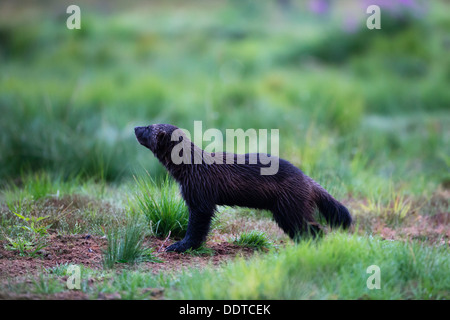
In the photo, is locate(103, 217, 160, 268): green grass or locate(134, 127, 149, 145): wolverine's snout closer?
locate(103, 217, 160, 268): green grass

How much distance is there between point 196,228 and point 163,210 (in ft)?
1.69

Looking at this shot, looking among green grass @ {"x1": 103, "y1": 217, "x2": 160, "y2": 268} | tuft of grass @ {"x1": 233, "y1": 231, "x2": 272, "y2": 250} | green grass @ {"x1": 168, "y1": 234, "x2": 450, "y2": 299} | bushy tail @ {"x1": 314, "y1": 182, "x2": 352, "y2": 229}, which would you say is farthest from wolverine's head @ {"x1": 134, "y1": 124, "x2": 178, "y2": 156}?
bushy tail @ {"x1": 314, "y1": 182, "x2": 352, "y2": 229}

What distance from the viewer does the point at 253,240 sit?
5.32 metres

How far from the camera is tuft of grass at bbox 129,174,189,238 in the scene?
213 inches

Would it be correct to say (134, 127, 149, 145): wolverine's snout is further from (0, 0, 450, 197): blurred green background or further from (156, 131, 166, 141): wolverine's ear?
(0, 0, 450, 197): blurred green background

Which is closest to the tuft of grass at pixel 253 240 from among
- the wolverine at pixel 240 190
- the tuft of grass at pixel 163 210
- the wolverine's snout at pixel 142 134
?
the wolverine at pixel 240 190

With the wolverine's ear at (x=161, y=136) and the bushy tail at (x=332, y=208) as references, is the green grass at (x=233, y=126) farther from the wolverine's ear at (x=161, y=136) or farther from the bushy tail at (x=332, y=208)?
the wolverine's ear at (x=161, y=136)

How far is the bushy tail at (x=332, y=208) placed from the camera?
5074mm

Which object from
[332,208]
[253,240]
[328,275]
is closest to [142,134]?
[253,240]

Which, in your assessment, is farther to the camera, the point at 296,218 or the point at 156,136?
the point at 156,136

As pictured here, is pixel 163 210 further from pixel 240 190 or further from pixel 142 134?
pixel 240 190

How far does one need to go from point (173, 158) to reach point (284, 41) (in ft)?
38.9

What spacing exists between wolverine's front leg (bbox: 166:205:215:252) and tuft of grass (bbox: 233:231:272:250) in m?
0.43
